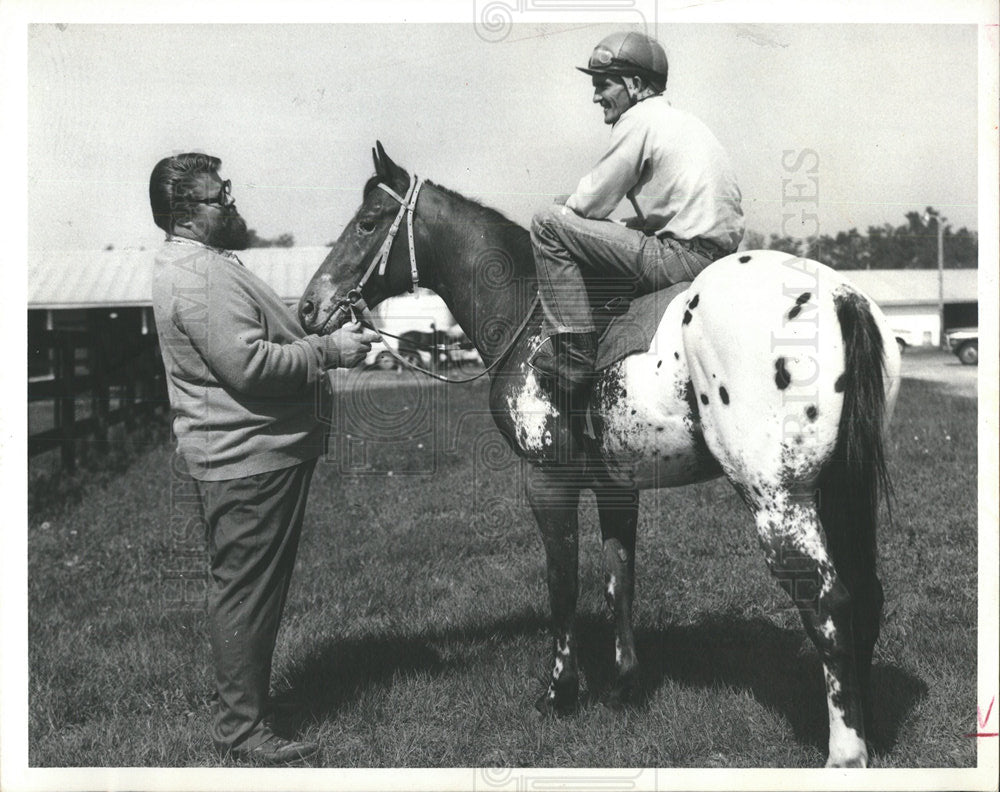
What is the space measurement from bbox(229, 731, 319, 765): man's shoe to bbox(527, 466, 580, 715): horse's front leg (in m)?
1.17

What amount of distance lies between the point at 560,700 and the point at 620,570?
701mm

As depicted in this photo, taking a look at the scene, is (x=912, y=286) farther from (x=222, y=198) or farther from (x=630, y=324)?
(x=222, y=198)

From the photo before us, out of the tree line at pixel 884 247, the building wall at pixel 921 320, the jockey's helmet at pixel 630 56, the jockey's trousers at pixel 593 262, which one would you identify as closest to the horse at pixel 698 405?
the jockey's trousers at pixel 593 262

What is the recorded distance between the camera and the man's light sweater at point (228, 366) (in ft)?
11.8

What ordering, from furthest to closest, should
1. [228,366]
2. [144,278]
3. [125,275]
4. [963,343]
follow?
[963,343] → [125,275] → [144,278] → [228,366]

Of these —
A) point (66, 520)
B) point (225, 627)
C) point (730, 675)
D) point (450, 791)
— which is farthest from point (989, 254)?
point (66, 520)

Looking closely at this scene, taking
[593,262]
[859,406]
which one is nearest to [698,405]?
[859,406]

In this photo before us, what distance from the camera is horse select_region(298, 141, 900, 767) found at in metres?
3.15

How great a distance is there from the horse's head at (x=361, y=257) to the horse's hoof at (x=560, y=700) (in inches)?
82.3

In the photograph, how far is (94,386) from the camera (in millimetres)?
10055

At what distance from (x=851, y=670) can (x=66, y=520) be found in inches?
263

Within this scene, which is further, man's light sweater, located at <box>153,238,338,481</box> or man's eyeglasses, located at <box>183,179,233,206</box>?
→ man's eyeglasses, located at <box>183,179,233,206</box>

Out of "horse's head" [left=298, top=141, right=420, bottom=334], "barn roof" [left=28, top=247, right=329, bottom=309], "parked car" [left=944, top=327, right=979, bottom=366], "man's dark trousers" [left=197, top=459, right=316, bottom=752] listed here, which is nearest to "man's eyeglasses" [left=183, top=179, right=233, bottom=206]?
"horse's head" [left=298, top=141, right=420, bottom=334]

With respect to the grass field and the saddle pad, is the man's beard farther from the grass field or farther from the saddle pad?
the grass field
